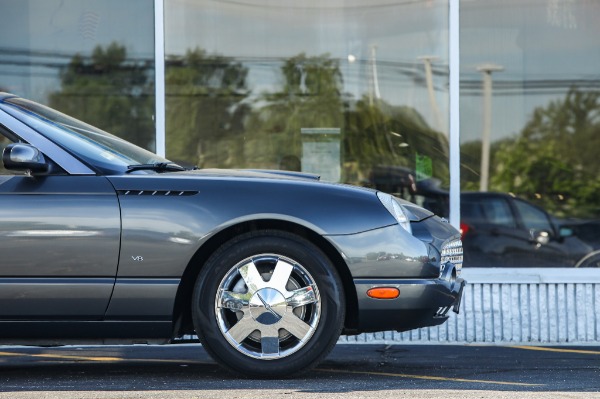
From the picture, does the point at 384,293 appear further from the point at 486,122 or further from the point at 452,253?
the point at 486,122

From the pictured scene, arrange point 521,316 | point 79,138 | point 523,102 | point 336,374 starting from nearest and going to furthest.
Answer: point 79,138 → point 336,374 → point 521,316 → point 523,102

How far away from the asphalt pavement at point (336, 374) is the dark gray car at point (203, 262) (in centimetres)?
26

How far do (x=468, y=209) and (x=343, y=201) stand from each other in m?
4.15

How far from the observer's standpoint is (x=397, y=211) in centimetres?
610

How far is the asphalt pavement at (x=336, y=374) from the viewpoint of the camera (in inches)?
221

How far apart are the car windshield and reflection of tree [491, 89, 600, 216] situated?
4.22 meters

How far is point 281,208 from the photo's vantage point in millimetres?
5891

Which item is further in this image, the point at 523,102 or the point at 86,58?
the point at 86,58

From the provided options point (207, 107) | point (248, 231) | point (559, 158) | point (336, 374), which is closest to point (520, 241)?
point (559, 158)

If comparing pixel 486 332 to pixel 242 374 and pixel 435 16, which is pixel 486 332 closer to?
pixel 435 16

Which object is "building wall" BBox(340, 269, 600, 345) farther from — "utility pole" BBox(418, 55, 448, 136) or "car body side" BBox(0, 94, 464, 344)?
"car body side" BBox(0, 94, 464, 344)

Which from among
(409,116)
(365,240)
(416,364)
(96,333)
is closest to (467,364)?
(416,364)

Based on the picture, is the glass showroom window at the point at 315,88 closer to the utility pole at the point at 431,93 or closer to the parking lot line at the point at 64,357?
the utility pole at the point at 431,93

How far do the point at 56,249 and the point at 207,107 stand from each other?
4.47 metres
